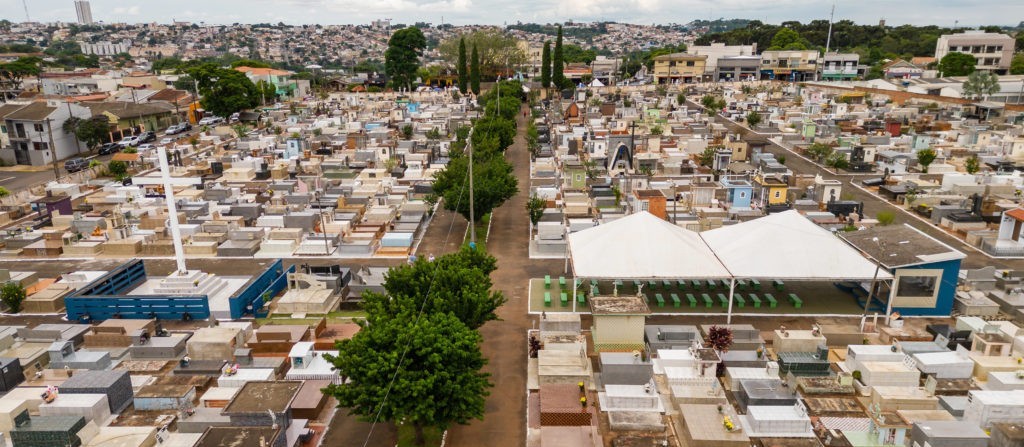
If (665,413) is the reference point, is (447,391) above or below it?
above

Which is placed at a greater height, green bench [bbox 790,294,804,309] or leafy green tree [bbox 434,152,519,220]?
leafy green tree [bbox 434,152,519,220]

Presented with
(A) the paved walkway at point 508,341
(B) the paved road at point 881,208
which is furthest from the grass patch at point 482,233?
(B) the paved road at point 881,208

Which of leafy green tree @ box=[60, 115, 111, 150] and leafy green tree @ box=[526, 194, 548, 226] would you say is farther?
leafy green tree @ box=[60, 115, 111, 150]

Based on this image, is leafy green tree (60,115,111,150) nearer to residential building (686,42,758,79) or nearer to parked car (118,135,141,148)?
parked car (118,135,141,148)

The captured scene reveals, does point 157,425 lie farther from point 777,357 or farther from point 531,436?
point 777,357

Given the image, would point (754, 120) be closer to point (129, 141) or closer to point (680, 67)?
point (680, 67)

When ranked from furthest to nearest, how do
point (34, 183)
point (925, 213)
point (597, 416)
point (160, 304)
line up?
point (34, 183)
point (925, 213)
point (160, 304)
point (597, 416)

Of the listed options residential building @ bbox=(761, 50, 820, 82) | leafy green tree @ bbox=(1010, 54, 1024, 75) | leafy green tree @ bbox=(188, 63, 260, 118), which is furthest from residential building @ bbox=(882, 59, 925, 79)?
leafy green tree @ bbox=(188, 63, 260, 118)

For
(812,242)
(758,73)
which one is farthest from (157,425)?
(758,73)
